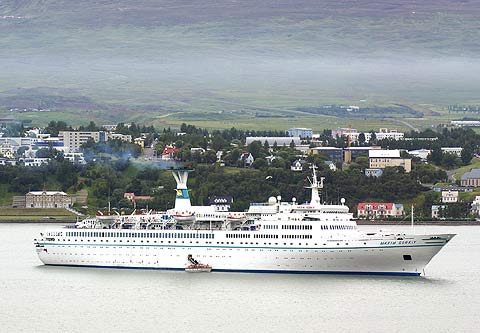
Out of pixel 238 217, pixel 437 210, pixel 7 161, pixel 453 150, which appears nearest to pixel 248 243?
pixel 238 217

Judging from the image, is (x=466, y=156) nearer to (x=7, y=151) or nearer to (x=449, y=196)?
(x=449, y=196)

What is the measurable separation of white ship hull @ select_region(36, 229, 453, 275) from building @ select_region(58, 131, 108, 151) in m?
54.6

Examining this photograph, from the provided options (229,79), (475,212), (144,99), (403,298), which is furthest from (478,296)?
(229,79)

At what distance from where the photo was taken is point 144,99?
180125 mm

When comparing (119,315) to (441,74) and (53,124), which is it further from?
(441,74)

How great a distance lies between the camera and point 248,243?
4453 centimetres

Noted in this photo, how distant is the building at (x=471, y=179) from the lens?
87.4 m

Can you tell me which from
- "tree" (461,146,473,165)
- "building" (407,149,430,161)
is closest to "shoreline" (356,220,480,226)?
"tree" (461,146,473,165)

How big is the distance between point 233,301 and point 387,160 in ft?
187

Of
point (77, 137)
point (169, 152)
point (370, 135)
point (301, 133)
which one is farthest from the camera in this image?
point (301, 133)

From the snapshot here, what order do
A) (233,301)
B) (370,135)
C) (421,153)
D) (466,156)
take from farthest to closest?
(370,135) < (421,153) < (466,156) < (233,301)

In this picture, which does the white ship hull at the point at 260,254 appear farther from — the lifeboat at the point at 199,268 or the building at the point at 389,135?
the building at the point at 389,135

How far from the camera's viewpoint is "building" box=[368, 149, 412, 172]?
92250 mm

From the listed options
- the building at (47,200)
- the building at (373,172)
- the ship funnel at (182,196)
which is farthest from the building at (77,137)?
the ship funnel at (182,196)
